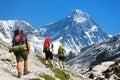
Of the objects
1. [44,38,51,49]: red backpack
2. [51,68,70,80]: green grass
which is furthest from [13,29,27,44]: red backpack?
[44,38,51,49]: red backpack

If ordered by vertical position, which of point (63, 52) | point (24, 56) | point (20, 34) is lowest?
point (24, 56)

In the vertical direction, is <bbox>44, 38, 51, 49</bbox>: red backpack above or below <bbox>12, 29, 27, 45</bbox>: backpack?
above

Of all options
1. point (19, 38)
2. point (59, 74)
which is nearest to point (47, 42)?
point (59, 74)

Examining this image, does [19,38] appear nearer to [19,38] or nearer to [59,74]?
[19,38]

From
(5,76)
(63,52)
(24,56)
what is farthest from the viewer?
(63,52)

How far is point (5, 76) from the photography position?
19984 millimetres

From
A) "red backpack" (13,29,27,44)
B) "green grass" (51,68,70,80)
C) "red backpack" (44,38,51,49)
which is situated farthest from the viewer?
"red backpack" (44,38,51,49)

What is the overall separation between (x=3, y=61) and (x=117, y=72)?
2471 centimetres

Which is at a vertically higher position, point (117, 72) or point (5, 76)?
point (117, 72)

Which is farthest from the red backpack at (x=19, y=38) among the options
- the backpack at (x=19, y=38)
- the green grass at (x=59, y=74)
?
the green grass at (x=59, y=74)

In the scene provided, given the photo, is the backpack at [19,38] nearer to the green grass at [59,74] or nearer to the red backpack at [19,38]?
the red backpack at [19,38]

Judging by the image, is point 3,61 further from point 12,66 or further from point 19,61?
point 19,61

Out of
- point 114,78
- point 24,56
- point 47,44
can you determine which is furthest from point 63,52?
point 24,56

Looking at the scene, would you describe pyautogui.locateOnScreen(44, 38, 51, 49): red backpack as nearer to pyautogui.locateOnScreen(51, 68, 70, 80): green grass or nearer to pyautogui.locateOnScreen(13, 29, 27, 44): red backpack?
pyautogui.locateOnScreen(51, 68, 70, 80): green grass
